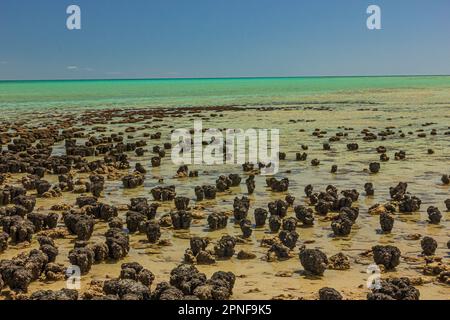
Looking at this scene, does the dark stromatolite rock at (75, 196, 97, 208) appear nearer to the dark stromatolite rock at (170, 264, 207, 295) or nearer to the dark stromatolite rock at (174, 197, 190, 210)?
the dark stromatolite rock at (174, 197, 190, 210)

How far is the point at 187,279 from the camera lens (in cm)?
885

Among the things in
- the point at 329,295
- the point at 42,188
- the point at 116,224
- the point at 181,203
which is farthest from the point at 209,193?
the point at 329,295

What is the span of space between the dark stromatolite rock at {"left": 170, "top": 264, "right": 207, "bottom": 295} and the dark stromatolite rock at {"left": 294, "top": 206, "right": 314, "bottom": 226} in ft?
14.2

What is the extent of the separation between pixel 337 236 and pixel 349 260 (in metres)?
1.52

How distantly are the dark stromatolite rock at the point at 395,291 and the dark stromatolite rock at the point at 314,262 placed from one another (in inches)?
53.0

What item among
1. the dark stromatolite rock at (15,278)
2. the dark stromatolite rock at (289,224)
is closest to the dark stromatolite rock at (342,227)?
the dark stromatolite rock at (289,224)

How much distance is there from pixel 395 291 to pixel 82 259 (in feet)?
17.8

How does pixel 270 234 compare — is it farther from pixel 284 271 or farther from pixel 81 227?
pixel 81 227

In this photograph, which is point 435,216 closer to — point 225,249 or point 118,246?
point 225,249

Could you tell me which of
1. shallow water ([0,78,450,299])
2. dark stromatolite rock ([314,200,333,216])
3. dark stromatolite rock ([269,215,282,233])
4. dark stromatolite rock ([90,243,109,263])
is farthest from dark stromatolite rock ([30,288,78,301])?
dark stromatolite rock ([314,200,333,216])

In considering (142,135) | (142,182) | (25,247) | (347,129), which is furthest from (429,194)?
(142,135)

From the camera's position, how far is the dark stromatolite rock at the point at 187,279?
28.2 feet

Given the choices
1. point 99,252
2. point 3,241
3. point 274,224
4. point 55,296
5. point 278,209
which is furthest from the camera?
point 278,209

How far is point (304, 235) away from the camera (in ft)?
40.3
